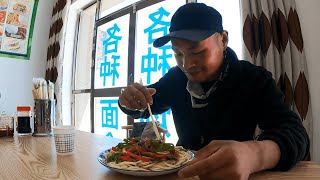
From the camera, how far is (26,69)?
354cm

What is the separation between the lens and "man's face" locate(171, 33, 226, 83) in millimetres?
929

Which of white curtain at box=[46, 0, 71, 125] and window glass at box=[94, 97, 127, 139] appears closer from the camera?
window glass at box=[94, 97, 127, 139]

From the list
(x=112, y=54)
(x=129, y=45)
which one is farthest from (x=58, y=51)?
(x=129, y=45)

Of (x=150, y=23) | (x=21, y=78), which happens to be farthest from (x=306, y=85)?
(x=21, y=78)

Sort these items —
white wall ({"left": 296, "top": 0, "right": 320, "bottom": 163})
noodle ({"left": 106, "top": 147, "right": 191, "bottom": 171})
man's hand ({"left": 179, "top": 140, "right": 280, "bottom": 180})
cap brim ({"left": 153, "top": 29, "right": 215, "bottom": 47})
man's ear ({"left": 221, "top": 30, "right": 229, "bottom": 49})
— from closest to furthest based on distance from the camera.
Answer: man's hand ({"left": 179, "top": 140, "right": 280, "bottom": 180}) < noodle ({"left": 106, "top": 147, "right": 191, "bottom": 171}) < cap brim ({"left": 153, "top": 29, "right": 215, "bottom": 47}) < man's ear ({"left": 221, "top": 30, "right": 229, "bottom": 49}) < white wall ({"left": 296, "top": 0, "right": 320, "bottom": 163})

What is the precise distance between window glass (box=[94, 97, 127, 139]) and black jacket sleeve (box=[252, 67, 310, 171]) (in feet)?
7.45

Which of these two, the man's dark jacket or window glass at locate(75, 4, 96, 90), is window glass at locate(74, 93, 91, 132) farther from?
the man's dark jacket

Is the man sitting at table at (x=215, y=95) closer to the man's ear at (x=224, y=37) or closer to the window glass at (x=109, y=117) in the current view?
the man's ear at (x=224, y=37)

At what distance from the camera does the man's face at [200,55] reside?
93 centimetres

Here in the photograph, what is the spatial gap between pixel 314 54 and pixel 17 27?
11.7 feet

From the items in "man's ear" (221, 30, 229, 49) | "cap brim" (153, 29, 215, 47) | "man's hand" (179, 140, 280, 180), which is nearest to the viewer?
"man's hand" (179, 140, 280, 180)

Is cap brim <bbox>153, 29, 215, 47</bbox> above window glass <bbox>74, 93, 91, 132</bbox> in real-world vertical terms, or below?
above

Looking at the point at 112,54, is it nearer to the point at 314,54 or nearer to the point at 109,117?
the point at 109,117

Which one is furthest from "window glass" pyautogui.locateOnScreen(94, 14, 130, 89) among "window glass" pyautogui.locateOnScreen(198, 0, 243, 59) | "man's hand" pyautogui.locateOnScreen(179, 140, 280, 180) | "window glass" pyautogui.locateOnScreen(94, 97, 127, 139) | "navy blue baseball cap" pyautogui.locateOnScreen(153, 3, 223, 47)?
"man's hand" pyautogui.locateOnScreen(179, 140, 280, 180)
